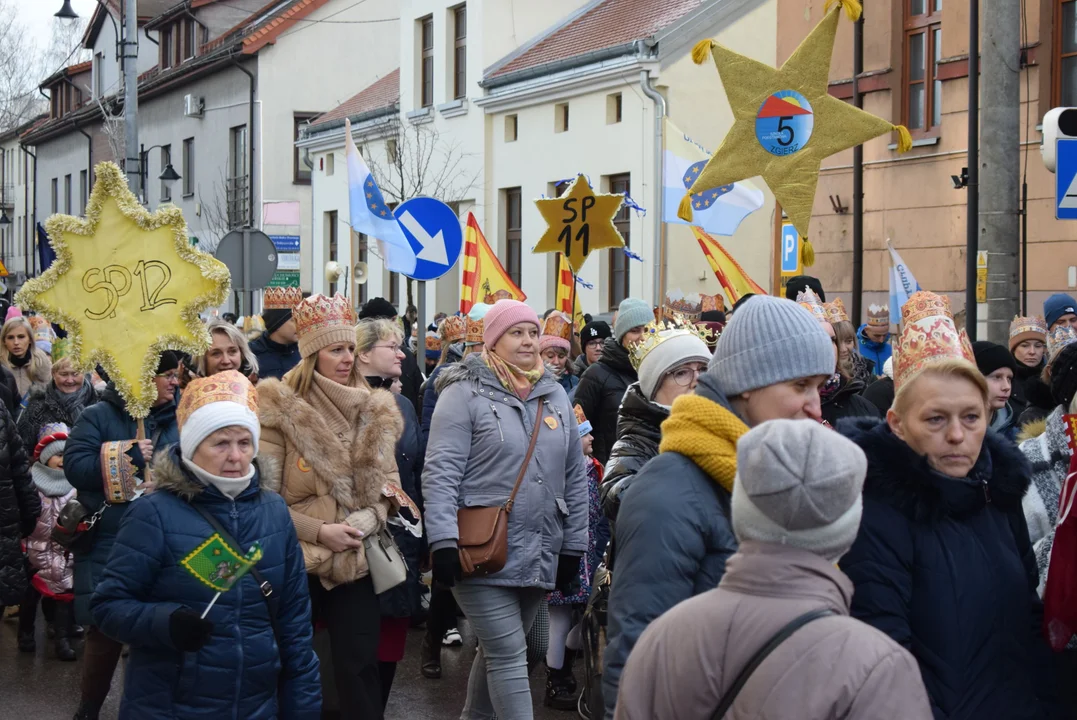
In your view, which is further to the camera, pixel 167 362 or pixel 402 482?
pixel 402 482

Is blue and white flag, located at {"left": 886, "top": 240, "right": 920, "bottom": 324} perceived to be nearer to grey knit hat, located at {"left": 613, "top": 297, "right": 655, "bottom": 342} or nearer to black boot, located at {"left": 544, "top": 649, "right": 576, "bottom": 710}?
grey knit hat, located at {"left": 613, "top": 297, "right": 655, "bottom": 342}

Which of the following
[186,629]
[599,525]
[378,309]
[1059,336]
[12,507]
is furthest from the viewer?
[378,309]

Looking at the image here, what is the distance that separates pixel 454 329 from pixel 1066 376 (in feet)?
22.2

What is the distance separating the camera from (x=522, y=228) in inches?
1180

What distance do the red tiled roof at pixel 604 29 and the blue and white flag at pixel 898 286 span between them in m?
13.8

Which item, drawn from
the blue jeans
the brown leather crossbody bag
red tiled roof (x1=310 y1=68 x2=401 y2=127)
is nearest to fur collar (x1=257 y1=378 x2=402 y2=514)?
the brown leather crossbody bag

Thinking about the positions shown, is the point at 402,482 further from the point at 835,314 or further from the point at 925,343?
the point at 925,343

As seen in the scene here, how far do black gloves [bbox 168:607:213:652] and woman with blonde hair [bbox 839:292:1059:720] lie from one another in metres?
1.93

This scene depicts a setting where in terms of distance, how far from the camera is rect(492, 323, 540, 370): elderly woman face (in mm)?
6391

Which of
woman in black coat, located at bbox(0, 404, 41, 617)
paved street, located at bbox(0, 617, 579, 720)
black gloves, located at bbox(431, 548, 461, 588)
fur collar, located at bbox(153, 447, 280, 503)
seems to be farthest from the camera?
woman in black coat, located at bbox(0, 404, 41, 617)

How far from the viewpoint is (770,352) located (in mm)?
3531

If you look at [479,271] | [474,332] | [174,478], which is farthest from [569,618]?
[479,271]

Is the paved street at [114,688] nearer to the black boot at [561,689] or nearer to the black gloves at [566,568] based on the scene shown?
the black boot at [561,689]

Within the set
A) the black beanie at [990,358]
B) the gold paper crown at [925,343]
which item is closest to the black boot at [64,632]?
the black beanie at [990,358]
